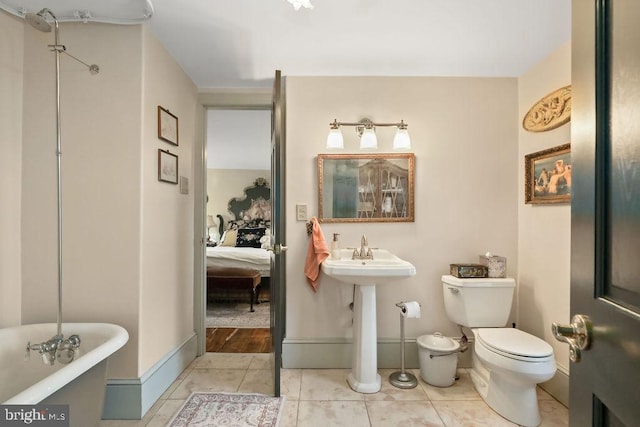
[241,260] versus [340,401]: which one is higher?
[241,260]

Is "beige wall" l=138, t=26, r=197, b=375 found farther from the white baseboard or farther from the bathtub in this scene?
the white baseboard

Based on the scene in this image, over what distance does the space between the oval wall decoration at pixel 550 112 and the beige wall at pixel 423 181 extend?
180 millimetres

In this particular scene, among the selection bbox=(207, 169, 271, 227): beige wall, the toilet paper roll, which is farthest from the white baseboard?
bbox=(207, 169, 271, 227): beige wall

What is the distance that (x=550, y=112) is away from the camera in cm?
199

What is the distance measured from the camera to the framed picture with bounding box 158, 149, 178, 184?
76.0 inches

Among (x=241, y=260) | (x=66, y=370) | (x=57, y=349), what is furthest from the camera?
(x=241, y=260)

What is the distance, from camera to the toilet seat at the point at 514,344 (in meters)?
1.60

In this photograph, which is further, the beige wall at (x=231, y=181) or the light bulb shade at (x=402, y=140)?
the beige wall at (x=231, y=181)

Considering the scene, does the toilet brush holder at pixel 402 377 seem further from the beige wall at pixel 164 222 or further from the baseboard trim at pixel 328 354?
the beige wall at pixel 164 222

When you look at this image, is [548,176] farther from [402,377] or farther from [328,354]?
[328,354]

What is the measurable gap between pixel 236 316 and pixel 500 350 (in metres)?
2.76

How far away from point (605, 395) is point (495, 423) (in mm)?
1520

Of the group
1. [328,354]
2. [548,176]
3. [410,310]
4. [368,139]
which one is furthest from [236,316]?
[548,176]
